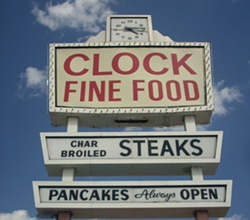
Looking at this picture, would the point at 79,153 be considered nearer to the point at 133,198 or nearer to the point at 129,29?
the point at 133,198

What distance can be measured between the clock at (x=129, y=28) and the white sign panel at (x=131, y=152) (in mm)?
3631

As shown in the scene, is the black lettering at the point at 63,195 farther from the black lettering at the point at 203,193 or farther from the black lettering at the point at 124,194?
the black lettering at the point at 203,193

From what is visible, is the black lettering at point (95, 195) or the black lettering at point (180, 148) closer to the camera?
the black lettering at point (95, 195)

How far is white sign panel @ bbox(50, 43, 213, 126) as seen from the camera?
10.7 meters

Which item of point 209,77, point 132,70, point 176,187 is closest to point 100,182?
point 176,187

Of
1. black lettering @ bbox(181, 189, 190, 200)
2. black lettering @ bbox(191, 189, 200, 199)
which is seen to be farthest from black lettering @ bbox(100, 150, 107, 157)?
black lettering @ bbox(191, 189, 200, 199)

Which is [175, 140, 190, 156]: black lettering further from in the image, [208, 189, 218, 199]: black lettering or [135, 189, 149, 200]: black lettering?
[135, 189, 149, 200]: black lettering

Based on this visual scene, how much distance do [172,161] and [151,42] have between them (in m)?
4.11

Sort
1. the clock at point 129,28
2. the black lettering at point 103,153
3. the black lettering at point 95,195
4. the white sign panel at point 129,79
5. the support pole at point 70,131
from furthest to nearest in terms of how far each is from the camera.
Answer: the clock at point 129,28, the white sign panel at point 129,79, the black lettering at point 103,153, the support pole at point 70,131, the black lettering at point 95,195

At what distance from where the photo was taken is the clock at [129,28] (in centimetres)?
1212

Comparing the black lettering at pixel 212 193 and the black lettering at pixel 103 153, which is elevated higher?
the black lettering at pixel 103 153

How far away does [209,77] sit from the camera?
11.1m

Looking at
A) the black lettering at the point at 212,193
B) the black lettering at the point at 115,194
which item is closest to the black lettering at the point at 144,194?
the black lettering at the point at 115,194

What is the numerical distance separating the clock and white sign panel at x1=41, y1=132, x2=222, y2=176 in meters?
3.63
